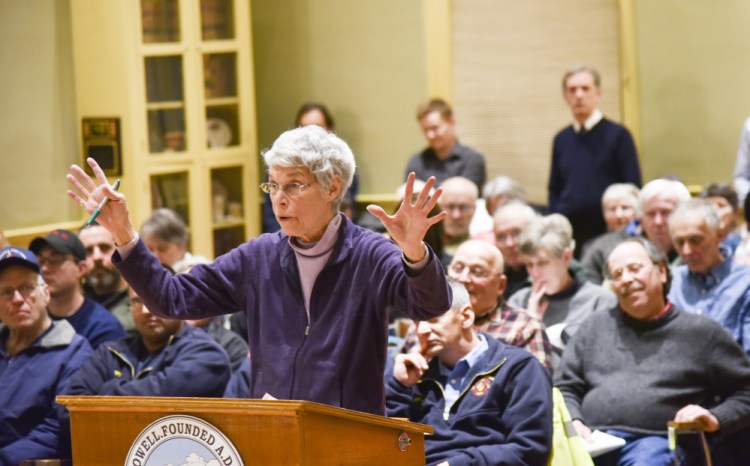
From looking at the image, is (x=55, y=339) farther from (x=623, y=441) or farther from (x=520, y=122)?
(x=520, y=122)

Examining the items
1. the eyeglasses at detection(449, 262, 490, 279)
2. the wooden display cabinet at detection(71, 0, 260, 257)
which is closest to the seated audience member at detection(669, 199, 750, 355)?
the eyeglasses at detection(449, 262, 490, 279)

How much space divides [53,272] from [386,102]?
11.4 ft

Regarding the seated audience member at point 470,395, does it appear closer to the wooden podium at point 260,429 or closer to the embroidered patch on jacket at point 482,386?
the embroidered patch on jacket at point 482,386

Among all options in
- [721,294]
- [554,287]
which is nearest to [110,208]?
[554,287]

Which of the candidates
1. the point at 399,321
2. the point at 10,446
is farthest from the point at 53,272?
the point at 399,321

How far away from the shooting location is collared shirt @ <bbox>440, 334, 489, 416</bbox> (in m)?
3.29

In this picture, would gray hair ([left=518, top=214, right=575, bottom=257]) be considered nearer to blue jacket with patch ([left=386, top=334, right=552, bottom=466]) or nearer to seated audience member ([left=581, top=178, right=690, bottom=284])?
Answer: seated audience member ([left=581, top=178, right=690, bottom=284])

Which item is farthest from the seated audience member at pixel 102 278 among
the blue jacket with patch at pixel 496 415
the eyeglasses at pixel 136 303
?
the blue jacket with patch at pixel 496 415

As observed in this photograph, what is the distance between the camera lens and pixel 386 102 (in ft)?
24.7

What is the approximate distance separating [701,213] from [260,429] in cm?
277

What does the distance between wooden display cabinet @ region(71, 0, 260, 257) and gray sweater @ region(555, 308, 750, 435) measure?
345 centimetres

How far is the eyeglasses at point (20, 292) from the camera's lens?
382 centimetres

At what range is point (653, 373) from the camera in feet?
12.1

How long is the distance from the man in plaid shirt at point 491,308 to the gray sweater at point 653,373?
0.18m
